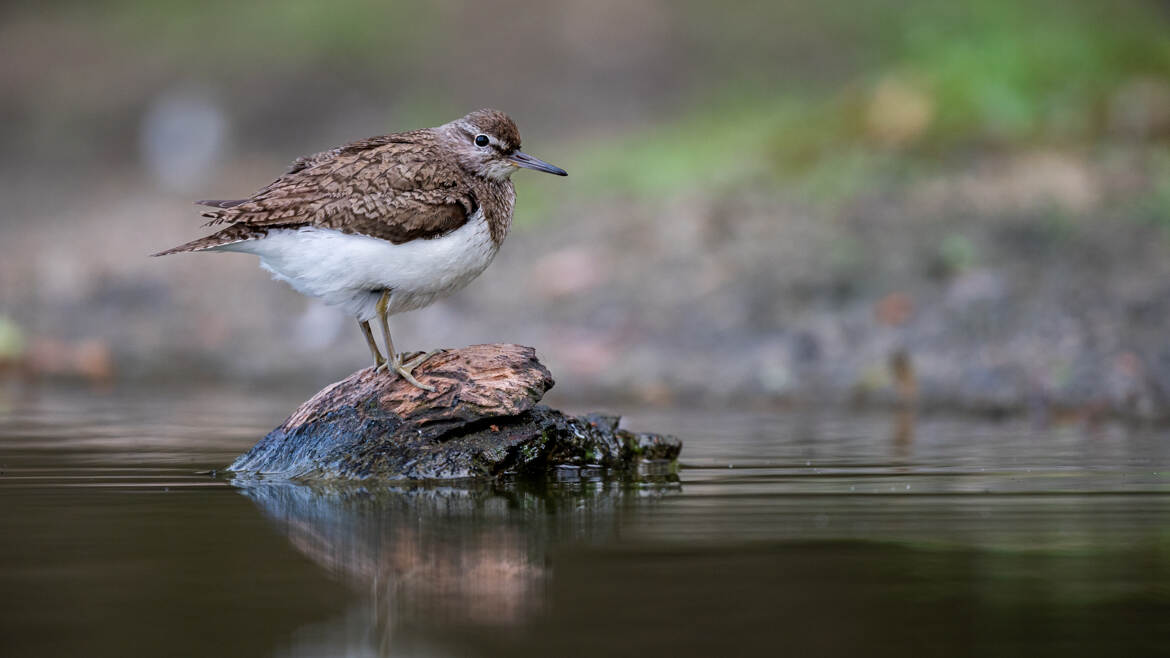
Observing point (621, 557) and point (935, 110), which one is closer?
point (621, 557)

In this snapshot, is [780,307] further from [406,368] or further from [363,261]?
[363,261]

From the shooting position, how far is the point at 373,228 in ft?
22.8

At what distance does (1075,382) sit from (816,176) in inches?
192

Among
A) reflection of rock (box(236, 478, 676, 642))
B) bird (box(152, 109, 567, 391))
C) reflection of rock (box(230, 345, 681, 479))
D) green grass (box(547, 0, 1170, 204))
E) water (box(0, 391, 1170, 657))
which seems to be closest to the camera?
water (box(0, 391, 1170, 657))

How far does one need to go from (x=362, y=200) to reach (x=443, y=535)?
214 centimetres

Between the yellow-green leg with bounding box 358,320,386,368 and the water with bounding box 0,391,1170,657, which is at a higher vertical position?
the yellow-green leg with bounding box 358,320,386,368

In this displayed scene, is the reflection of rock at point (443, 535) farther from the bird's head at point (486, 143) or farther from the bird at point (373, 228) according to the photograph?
the bird's head at point (486, 143)

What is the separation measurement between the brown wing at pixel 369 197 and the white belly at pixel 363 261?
0.18 feet

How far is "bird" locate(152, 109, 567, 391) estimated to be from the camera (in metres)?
6.93

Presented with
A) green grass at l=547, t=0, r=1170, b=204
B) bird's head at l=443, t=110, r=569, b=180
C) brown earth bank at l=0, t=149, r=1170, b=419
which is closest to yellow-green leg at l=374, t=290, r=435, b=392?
bird's head at l=443, t=110, r=569, b=180

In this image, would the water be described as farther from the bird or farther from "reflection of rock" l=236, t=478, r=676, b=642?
the bird

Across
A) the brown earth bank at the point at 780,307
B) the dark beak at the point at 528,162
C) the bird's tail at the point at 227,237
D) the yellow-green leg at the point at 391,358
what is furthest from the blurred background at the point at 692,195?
the bird's tail at the point at 227,237

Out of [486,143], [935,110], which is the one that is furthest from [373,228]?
[935,110]

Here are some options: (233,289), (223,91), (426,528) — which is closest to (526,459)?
(426,528)
